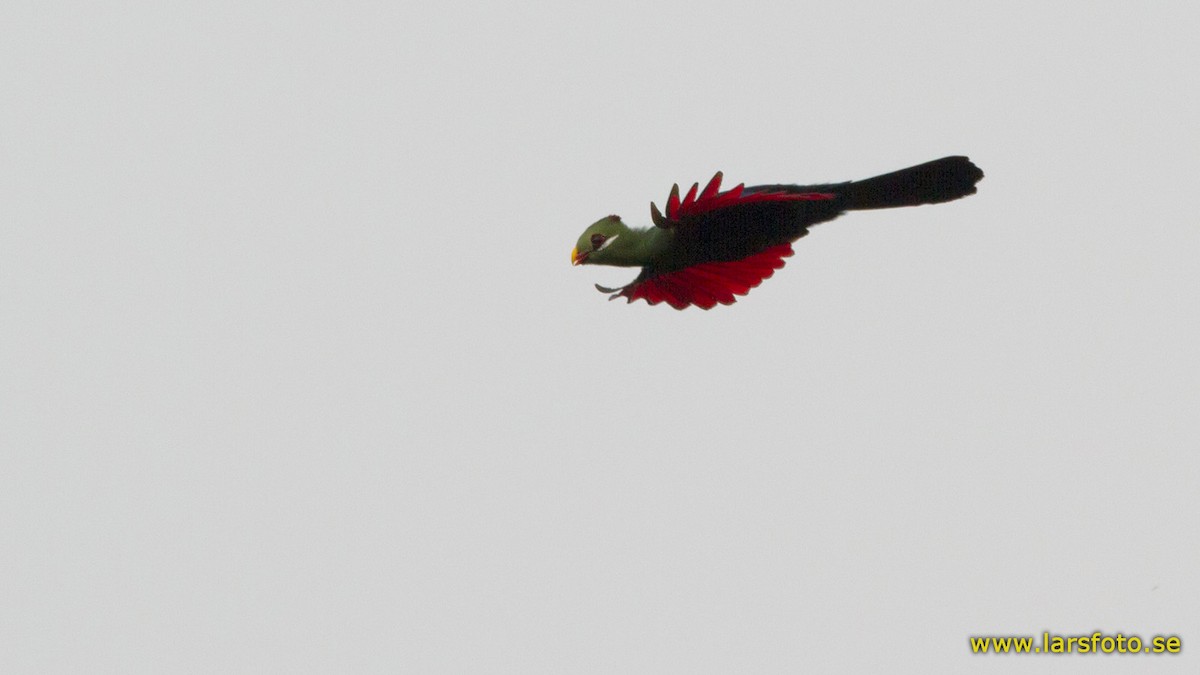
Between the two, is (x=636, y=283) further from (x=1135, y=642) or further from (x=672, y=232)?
(x=1135, y=642)

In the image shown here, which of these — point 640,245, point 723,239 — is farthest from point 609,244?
point 723,239

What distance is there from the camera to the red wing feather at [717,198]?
4094mm

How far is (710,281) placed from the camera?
4.46 meters

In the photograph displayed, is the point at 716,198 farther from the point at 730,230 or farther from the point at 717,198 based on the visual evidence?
the point at 730,230

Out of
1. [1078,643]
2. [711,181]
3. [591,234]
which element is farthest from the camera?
[1078,643]

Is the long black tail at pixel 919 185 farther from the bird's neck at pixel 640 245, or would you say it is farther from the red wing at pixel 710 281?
the bird's neck at pixel 640 245

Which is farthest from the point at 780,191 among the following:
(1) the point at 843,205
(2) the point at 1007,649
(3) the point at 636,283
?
(2) the point at 1007,649

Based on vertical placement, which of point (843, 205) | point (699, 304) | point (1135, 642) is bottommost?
point (1135, 642)

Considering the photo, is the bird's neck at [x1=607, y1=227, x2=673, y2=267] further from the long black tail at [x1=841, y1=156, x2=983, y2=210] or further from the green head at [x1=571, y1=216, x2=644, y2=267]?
the long black tail at [x1=841, y1=156, x2=983, y2=210]

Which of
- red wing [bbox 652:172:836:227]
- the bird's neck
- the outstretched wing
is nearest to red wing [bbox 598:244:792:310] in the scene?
the outstretched wing

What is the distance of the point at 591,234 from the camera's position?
4352 mm

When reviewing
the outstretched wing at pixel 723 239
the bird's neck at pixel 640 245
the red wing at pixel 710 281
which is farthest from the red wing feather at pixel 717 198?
the red wing at pixel 710 281

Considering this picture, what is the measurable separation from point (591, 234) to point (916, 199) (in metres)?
1.13

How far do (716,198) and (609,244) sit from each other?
434 millimetres
